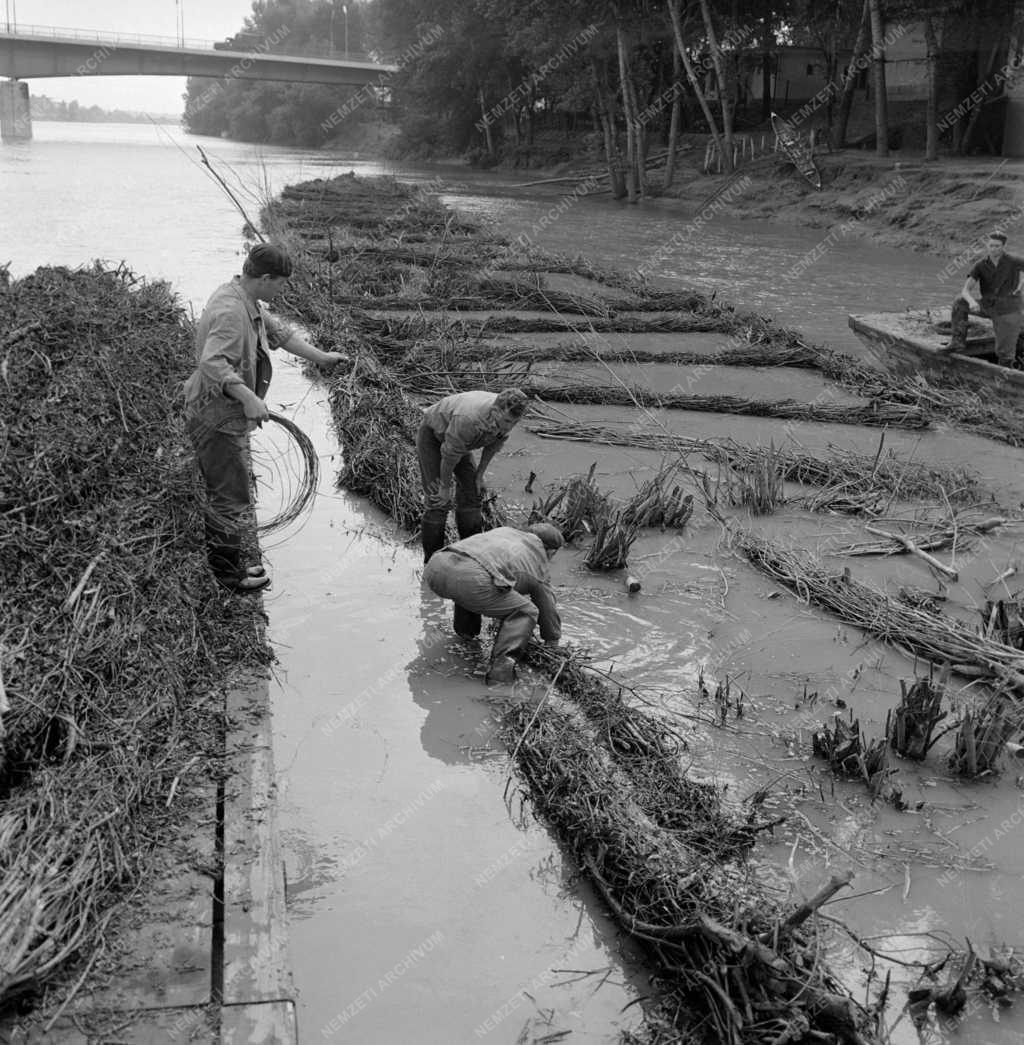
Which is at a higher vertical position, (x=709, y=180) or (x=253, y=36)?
(x=253, y=36)

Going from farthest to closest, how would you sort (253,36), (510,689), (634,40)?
(253,36)
(634,40)
(510,689)

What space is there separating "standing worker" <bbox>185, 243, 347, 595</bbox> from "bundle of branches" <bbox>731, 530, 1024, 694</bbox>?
3.16 meters

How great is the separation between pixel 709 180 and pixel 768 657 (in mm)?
34395

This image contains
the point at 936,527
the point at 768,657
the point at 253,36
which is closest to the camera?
the point at 768,657

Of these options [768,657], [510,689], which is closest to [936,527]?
[768,657]

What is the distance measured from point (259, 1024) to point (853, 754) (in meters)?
3.00

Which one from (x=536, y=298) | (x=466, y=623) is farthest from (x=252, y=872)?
(x=536, y=298)

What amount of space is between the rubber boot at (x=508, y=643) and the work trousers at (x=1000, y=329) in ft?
25.5

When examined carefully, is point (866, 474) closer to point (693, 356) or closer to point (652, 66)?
point (693, 356)

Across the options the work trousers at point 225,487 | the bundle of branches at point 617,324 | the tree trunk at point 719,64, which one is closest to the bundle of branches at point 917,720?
the work trousers at point 225,487

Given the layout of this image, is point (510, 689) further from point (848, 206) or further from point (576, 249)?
point (848, 206)

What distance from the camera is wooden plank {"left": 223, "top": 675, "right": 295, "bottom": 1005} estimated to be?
3.24 meters

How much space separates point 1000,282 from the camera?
11672 millimetres

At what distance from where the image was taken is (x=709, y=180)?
126ft
